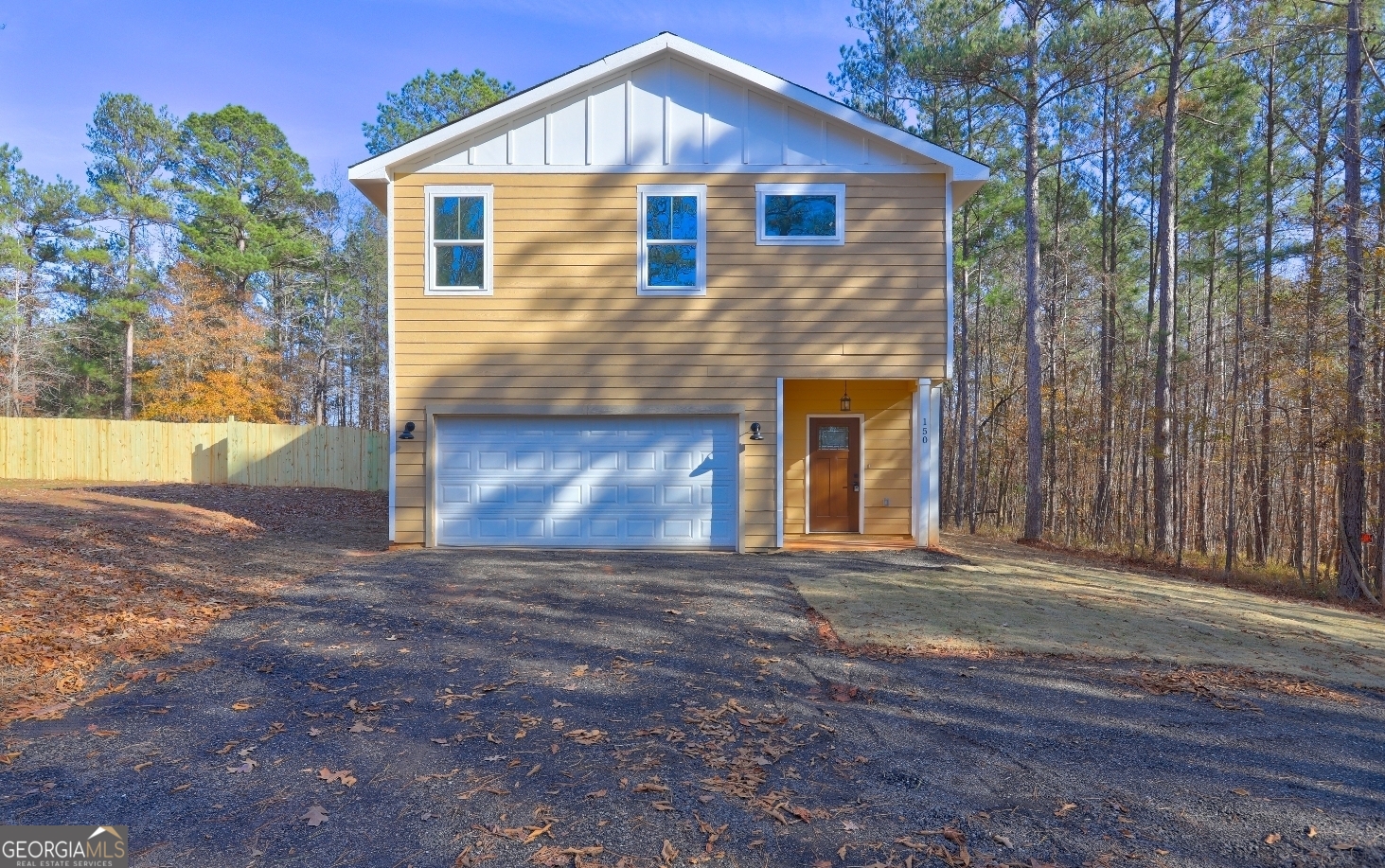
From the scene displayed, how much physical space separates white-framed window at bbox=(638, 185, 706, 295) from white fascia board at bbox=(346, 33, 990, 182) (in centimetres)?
156

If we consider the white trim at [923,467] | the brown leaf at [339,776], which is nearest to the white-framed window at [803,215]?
the white trim at [923,467]

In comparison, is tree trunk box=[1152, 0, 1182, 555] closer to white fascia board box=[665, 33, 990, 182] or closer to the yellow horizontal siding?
white fascia board box=[665, 33, 990, 182]

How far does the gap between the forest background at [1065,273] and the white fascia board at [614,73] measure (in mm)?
5182

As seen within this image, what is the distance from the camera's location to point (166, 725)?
3.82 metres

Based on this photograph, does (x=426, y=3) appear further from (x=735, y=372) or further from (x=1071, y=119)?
(x=1071, y=119)

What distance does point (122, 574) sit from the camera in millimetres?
6617

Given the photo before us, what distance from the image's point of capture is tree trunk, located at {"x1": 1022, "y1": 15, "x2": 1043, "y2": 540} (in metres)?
13.3

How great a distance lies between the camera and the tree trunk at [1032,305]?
13297 mm

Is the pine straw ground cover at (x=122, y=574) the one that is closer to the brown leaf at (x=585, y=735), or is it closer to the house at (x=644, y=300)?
the house at (x=644, y=300)

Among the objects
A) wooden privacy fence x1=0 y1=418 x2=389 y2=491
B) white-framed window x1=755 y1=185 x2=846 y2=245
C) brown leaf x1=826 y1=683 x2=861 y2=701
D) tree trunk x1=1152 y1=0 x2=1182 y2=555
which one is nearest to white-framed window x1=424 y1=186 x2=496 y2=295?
white-framed window x1=755 y1=185 x2=846 y2=245

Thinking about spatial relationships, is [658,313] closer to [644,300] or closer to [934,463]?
[644,300]

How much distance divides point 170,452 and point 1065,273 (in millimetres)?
23420

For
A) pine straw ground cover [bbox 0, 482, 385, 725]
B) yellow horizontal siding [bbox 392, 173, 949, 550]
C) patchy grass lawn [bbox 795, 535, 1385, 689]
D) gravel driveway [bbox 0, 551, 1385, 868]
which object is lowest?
patchy grass lawn [bbox 795, 535, 1385, 689]

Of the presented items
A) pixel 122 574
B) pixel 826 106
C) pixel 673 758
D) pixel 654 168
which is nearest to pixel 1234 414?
Answer: pixel 826 106
